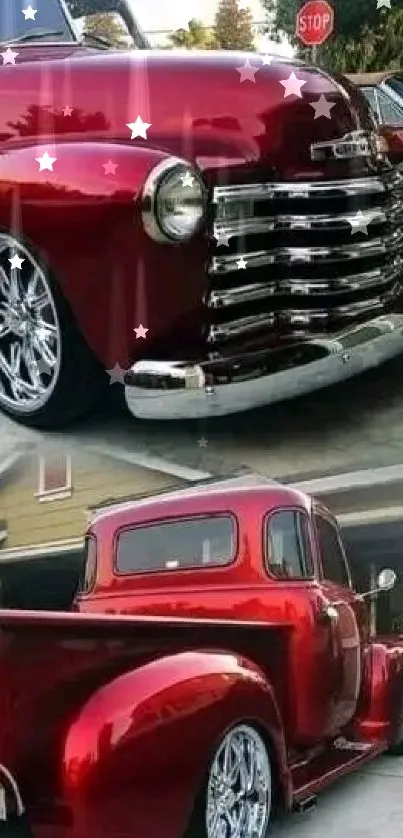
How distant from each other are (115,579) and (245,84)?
112 centimetres

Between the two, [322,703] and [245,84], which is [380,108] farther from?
[322,703]

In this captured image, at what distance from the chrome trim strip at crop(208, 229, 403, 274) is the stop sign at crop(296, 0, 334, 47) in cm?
48

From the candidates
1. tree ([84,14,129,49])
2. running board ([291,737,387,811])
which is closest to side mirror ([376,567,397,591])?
running board ([291,737,387,811])

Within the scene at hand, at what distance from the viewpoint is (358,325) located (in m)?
3.26

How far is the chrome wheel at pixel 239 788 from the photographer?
9.68 ft

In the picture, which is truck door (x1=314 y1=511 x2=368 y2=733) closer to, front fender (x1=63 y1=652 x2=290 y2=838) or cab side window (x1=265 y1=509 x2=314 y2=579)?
cab side window (x1=265 y1=509 x2=314 y2=579)

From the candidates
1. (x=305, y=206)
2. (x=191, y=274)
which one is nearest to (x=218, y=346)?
(x=191, y=274)

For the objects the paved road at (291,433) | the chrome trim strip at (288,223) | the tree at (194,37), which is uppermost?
the tree at (194,37)

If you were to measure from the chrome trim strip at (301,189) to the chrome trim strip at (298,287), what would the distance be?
0.18 metres

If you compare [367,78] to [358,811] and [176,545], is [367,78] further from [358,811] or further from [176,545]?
[358,811]

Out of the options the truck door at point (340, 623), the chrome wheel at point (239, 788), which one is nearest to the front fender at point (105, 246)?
the truck door at point (340, 623)

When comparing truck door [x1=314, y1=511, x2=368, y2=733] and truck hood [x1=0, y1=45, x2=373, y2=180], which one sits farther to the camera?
truck door [x1=314, y1=511, x2=368, y2=733]

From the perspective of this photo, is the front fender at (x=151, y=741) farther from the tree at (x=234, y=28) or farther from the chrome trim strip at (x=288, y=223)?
the tree at (x=234, y=28)

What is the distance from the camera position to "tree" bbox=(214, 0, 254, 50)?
10.5 feet
